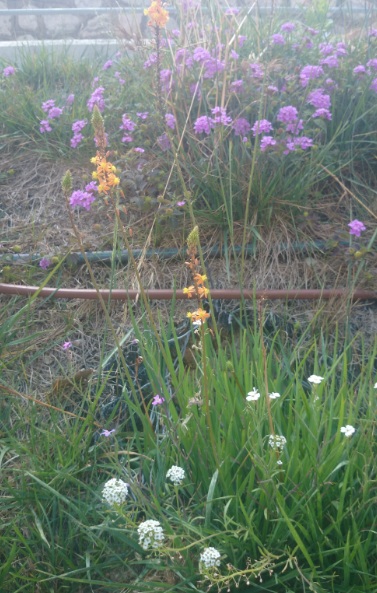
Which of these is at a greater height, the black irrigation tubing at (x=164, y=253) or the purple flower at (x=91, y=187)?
the purple flower at (x=91, y=187)

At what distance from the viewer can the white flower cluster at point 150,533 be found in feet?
5.57

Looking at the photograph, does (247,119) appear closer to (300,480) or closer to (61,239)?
(61,239)

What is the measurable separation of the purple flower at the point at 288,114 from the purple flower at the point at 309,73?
22cm

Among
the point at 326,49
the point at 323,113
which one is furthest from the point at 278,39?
the point at 323,113

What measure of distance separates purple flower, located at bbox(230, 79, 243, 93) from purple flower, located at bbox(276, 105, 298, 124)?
0.23m

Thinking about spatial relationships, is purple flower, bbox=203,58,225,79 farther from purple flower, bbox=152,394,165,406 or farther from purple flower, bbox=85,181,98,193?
purple flower, bbox=152,394,165,406

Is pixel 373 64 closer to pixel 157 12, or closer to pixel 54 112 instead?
pixel 54 112

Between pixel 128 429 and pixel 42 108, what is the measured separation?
2.01 metres

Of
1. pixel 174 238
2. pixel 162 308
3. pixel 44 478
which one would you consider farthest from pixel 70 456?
pixel 174 238

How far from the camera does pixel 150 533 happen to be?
1.71m

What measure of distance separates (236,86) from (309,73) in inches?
14.1

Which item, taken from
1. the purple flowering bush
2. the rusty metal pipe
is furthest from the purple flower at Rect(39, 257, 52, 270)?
the purple flowering bush

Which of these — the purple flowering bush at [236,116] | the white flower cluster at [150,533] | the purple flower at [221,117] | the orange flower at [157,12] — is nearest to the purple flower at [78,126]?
the purple flowering bush at [236,116]

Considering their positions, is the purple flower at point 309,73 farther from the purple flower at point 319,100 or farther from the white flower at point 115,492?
the white flower at point 115,492
